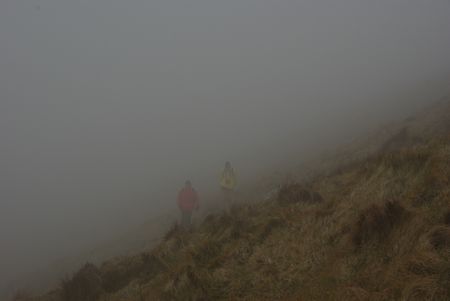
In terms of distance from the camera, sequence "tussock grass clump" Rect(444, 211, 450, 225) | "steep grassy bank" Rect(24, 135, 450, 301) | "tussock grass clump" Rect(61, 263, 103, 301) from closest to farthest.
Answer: "steep grassy bank" Rect(24, 135, 450, 301) → "tussock grass clump" Rect(444, 211, 450, 225) → "tussock grass clump" Rect(61, 263, 103, 301)

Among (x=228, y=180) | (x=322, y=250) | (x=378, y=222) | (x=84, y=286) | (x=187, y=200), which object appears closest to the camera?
(x=378, y=222)

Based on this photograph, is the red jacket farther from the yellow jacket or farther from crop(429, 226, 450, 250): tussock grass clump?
crop(429, 226, 450, 250): tussock grass clump

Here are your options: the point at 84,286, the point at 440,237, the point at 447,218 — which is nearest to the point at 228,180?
the point at 84,286

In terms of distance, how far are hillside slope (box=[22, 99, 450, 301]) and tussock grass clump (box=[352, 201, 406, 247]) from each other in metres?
0.01

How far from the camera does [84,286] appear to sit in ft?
33.2

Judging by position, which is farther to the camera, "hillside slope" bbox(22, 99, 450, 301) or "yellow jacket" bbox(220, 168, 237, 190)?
"yellow jacket" bbox(220, 168, 237, 190)

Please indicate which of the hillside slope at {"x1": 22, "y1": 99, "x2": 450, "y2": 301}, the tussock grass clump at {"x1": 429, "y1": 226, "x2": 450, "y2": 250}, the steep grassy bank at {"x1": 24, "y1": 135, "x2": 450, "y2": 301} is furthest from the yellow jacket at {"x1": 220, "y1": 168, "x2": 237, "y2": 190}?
the tussock grass clump at {"x1": 429, "y1": 226, "x2": 450, "y2": 250}

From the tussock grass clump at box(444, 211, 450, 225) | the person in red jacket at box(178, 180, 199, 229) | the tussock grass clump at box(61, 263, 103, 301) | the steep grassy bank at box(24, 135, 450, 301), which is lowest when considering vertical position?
the person in red jacket at box(178, 180, 199, 229)

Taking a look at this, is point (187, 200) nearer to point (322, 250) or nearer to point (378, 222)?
point (322, 250)

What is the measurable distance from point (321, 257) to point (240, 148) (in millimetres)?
41926

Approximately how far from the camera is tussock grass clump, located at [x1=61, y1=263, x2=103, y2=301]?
980 centimetres

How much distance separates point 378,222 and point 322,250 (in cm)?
93

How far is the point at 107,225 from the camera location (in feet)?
118

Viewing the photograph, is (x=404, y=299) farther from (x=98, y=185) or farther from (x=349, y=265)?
(x=98, y=185)
